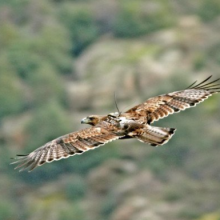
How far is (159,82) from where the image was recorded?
9575 centimetres

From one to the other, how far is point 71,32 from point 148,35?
1177cm

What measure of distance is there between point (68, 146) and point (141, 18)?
316 ft

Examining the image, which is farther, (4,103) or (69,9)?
(69,9)

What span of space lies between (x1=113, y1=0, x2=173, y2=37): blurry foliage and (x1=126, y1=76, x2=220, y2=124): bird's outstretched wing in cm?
9044

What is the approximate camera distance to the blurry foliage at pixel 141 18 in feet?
381

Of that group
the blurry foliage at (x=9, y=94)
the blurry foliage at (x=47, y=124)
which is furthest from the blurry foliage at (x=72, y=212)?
the blurry foliage at (x=9, y=94)

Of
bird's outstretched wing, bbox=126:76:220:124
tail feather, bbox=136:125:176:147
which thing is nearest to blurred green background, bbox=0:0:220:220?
bird's outstretched wing, bbox=126:76:220:124

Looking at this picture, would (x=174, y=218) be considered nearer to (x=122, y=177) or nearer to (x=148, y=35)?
(x=122, y=177)

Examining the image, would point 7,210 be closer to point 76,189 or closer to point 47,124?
point 76,189

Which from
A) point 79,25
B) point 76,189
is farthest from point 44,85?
point 76,189

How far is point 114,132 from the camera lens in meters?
23.2

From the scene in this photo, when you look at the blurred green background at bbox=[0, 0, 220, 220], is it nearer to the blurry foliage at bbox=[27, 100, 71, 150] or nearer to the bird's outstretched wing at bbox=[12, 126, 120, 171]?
the blurry foliage at bbox=[27, 100, 71, 150]

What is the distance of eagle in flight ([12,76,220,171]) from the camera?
2312cm

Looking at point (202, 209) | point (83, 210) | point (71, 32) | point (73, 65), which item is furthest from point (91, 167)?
point (71, 32)
